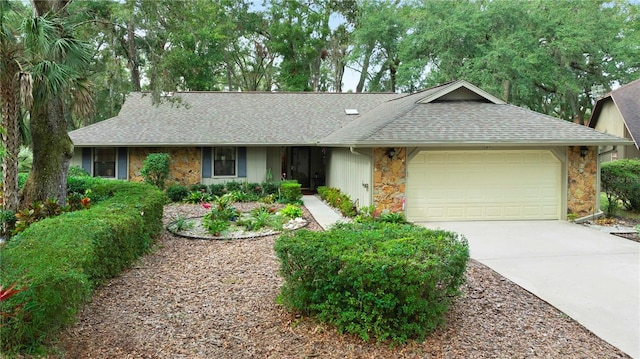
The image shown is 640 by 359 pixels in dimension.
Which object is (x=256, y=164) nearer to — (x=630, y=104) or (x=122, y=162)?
(x=122, y=162)

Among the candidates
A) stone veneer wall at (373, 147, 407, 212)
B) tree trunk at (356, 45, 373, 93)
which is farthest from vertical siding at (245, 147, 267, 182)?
tree trunk at (356, 45, 373, 93)

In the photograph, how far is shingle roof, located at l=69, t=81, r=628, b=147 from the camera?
33.1 feet

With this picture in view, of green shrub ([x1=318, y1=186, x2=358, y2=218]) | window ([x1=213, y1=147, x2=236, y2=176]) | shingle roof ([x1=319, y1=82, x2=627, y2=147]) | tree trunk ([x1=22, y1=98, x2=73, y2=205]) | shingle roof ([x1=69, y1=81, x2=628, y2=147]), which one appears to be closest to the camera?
tree trunk ([x1=22, y1=98, x2=73, y2=205])

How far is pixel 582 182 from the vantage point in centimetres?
1075

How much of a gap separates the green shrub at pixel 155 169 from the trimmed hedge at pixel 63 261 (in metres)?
6.11

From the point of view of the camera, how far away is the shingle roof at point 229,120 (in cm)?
1470

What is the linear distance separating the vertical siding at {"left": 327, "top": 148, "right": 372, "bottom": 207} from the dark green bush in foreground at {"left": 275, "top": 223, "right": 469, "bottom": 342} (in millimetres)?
5779

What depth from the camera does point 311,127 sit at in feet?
54.8

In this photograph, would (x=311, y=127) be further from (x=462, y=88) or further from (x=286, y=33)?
(x=286, y=33)

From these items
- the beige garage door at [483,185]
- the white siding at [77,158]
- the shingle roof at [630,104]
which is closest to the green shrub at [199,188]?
the white siding at [77,158]

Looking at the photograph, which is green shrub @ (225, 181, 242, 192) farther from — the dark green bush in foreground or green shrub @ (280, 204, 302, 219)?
the dark green bush in foreground

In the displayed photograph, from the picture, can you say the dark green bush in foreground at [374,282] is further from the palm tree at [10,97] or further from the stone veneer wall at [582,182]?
the stone veneer wall at [582,182]

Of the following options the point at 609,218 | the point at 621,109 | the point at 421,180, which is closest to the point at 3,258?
the point at 421,180

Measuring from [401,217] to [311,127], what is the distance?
7762 mm
